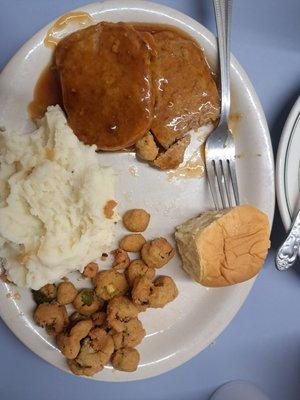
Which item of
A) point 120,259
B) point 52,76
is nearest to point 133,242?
point 120,259

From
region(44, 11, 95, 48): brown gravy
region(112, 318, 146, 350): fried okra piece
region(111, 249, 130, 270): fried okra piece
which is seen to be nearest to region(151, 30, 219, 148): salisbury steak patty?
region(44, 11, 95, 48): brown gravy

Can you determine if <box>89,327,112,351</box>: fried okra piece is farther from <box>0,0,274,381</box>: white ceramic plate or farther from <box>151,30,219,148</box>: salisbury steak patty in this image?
<box>151,30,219,148</box>: salisbury steak patty

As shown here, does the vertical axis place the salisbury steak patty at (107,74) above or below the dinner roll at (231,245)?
above

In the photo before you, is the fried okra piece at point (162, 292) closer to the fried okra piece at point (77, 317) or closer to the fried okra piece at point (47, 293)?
the fried okra piece at point (77, 317)

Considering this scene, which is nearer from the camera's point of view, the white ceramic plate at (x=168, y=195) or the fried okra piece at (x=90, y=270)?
the white ceramic plate at (x=168, y=195)

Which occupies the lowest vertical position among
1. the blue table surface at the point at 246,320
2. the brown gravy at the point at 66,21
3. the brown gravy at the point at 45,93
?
the blue table surface at the point at 246,320

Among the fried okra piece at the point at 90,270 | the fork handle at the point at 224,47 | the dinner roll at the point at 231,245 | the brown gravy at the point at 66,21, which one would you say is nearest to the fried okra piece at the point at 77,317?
the fried okra piece at the point at 90,270
